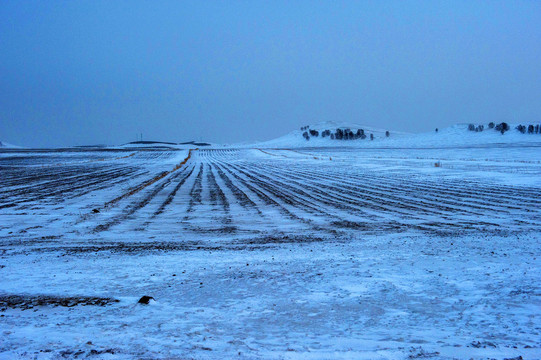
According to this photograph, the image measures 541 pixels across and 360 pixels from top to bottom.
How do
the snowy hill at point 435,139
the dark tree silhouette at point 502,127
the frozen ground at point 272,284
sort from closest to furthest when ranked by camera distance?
the frozen ground at point 272,284, the snowy hill at point 435,139, the dark tree silhouette at point 502,127

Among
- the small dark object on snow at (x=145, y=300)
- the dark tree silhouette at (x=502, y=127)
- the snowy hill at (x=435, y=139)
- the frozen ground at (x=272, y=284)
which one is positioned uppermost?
the dark tree silhouette at (x=502, y=127)

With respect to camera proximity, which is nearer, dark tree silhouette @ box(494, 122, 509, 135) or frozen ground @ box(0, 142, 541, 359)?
frozen ground @ box(0, 142, 541, 359)

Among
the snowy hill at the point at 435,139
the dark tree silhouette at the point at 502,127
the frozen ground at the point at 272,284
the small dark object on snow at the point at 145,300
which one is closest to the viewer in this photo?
the frozen ground at the point at 272,284

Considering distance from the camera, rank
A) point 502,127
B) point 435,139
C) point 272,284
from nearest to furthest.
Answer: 1. point 272,284
2. point 435,139
3. point 502,127

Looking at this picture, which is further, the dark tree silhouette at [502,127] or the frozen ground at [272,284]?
the dark tree silhouette at [502,127]

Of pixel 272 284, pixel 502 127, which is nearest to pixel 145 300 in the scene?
pixel 272 284

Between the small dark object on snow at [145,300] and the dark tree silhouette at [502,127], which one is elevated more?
the dark tree silhouette at [502,127]

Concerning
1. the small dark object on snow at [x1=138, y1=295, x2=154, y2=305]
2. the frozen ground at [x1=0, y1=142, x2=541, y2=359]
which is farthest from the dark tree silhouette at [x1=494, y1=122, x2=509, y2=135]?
the small dark object on snow at [x1=138, y1=295, x2=154, y2=305]

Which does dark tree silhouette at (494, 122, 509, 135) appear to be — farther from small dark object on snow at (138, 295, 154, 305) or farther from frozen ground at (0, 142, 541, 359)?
small dark object on snow at (138, 295, 154, 305)

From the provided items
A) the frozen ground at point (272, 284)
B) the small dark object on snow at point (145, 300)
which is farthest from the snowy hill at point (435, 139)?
the small dark object on snow at point (145, 300)

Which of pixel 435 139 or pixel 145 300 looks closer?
pixel 145 300

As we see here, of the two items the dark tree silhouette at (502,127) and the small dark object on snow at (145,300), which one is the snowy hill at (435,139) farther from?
the small dark object on snow at (145,300)

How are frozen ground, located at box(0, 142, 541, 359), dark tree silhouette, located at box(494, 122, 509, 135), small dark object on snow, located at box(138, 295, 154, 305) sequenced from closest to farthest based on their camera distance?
frozen ground, located at box(0, 142, 541, 359)
small dark object on snow, located at box(138, 295, 154, 305)
dark tree silhouette, located at box(494, 122, 509, 135)

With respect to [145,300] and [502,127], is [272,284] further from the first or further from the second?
[502,127]
